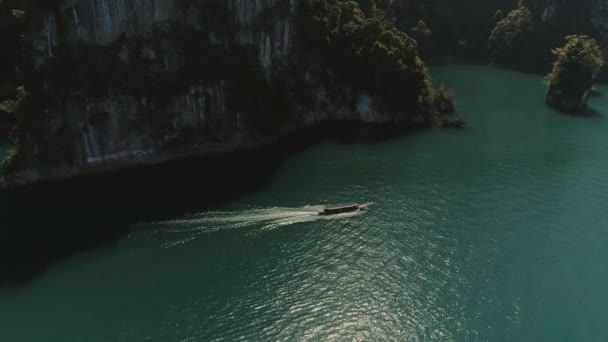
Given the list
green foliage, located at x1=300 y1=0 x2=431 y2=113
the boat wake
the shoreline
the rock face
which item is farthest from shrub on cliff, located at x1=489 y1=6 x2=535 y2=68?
the boat wake

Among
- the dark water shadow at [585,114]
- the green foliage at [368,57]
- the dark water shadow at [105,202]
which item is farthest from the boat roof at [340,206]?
the dark water shadow at [585,114]

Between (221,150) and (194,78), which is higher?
(194,78)

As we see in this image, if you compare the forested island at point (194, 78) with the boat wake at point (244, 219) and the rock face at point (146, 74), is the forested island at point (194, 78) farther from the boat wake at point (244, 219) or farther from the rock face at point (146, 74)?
the boat wake at point (244, 219)

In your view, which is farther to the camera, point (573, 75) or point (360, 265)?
point (573, 75)

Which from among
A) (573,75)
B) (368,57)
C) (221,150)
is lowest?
(221,150)

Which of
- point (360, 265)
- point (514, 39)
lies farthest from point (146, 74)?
point (514, 39)

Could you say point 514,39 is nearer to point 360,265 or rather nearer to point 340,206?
point 340,206

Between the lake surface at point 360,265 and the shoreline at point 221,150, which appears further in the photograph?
the shoreline at point 221,150
